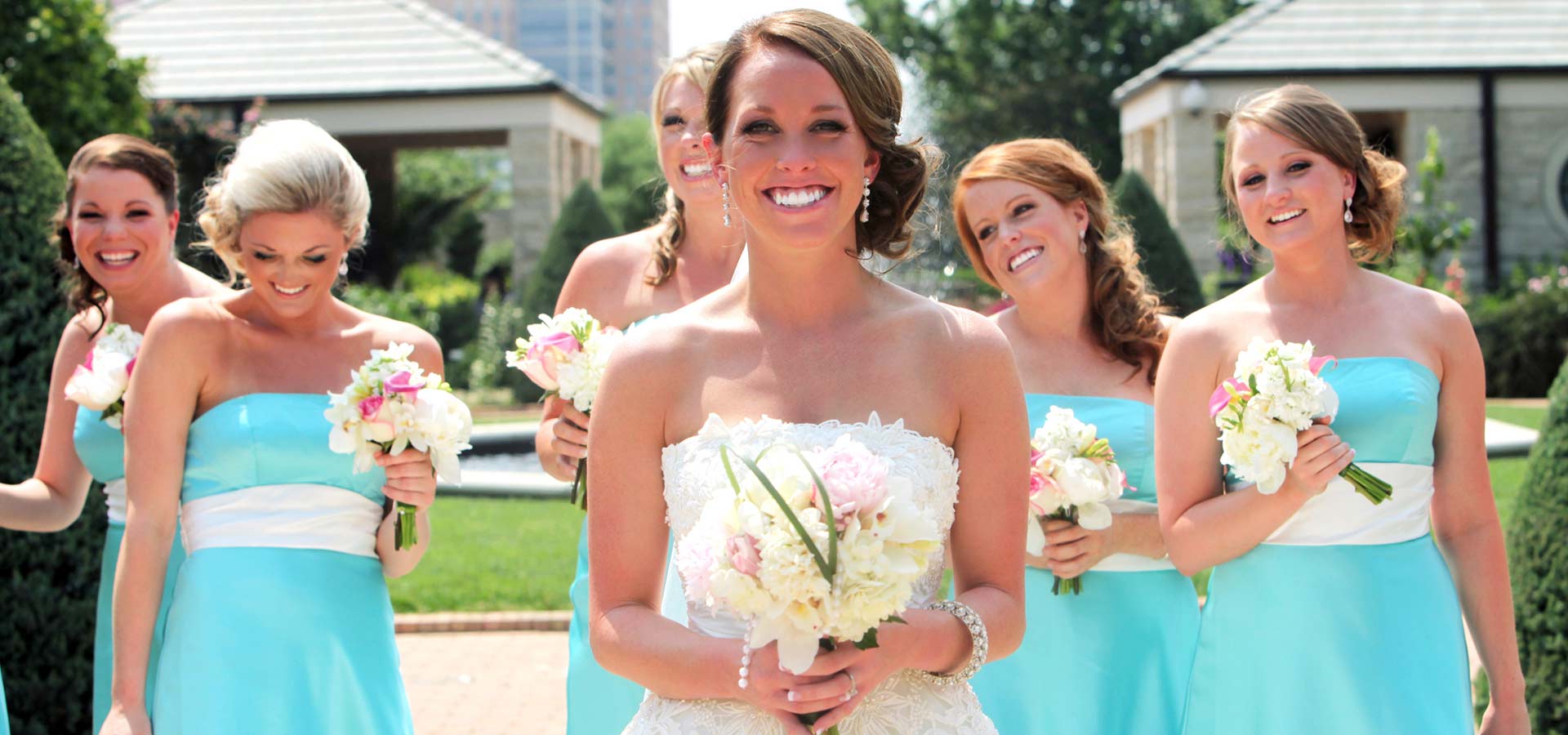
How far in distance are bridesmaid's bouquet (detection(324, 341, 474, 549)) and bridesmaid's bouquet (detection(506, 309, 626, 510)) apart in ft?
0.91

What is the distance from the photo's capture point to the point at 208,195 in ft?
13.7

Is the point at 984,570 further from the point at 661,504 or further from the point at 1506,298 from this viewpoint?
the point at 1506,298

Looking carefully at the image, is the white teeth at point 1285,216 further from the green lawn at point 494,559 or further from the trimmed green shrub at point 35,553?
the green lawn at point 494,559

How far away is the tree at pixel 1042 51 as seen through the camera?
4909cm

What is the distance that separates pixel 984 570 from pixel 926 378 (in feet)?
1.23

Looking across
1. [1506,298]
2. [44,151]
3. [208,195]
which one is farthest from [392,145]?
[208,195]

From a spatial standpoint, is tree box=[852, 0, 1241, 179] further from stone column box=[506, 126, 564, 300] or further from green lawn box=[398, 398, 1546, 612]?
green lawn box=[398, 398, 1546, 612]

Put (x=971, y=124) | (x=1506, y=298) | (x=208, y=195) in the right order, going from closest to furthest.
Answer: (x=208, y=195) < (x=1506, y=298) < (x=971, y=124)

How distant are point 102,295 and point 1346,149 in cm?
419

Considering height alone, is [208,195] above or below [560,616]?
above

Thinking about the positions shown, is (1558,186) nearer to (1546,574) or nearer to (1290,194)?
(1546,574)

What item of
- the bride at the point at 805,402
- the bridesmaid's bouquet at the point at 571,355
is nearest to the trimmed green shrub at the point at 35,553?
the bridesmaid's bouquet at the point at 571,355

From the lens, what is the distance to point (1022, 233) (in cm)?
460

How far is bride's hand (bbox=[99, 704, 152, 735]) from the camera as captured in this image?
365 centimetres
